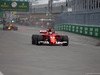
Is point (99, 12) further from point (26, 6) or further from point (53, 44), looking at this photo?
point (26, 6)

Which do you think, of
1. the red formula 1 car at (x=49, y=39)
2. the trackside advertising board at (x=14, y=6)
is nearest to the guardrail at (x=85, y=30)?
the red formula 1 car at (x=49, y=39)

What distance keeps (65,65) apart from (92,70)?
146cm

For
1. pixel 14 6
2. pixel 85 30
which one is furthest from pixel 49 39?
pixel 14 6

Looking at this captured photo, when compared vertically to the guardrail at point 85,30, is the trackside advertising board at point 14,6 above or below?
above

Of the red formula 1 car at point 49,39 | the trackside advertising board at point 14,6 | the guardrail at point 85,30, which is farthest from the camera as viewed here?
the trackside advertising board at point 14,6

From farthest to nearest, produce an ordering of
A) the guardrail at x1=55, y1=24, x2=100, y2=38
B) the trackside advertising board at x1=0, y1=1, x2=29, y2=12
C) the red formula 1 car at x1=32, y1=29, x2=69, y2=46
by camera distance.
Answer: the trackside advertising board at x1=0, y1=1, x2=29, y2=12 < the guardrail at x1=55, y1=24, x2=100, y2=38 < the red formula 1 car at x1=32, y1=29, x2=69, y2=46

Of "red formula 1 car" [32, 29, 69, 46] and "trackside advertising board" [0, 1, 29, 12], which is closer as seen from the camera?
"red formula 1 car" [32, 29, 69, 46]

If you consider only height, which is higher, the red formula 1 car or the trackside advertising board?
the trackside advertising board

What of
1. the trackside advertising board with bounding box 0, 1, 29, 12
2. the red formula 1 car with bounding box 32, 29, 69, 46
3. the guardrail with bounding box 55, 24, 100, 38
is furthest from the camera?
the trackside advertising board with bounding box 0, 1, 29, 12

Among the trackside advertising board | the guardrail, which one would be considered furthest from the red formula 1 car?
the trackside advertising board

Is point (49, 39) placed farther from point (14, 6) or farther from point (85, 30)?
point (14, 6)

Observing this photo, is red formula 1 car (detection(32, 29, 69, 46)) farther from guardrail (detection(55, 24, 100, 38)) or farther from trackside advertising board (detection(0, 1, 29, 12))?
trackside advertising board (detection(0, 1, 29, 12))

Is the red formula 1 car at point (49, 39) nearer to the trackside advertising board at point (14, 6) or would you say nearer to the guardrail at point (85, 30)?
the guardrail at point (85, 30)

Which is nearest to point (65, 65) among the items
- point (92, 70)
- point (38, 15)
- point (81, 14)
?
point (92, 70)
